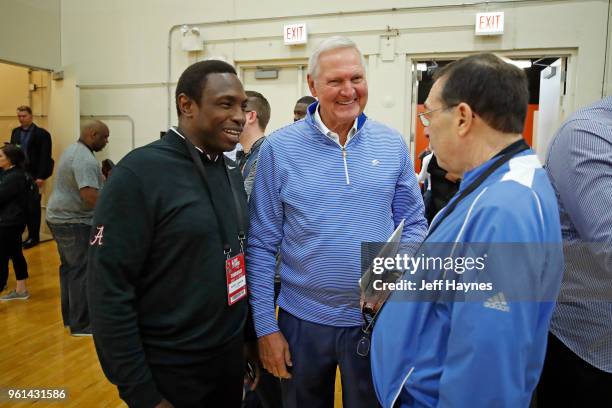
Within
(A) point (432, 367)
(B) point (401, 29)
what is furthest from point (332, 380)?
(B) point (401, 29)

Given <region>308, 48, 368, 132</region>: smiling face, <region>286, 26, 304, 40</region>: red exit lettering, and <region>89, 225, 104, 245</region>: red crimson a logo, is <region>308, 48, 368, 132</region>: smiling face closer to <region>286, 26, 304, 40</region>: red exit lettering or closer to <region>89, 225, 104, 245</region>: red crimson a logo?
<region>89, 225, 104, 245</region>: red crimson a logo

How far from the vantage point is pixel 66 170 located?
11.4 ft

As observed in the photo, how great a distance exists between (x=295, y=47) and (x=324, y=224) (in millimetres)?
5216

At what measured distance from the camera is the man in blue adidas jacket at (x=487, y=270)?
836 millimetres

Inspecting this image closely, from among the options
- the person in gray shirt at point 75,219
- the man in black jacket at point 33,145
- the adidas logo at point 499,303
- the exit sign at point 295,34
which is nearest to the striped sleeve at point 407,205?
the adidas logo at point 499,303

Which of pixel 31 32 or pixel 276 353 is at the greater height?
pixel 31 32

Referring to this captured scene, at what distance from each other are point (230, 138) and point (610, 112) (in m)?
1.08

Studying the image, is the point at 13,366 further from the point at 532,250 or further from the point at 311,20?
the point at 311,20

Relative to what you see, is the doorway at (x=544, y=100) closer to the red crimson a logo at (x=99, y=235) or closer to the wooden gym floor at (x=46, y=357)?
the wooden gym floor at (x=46, y=357)

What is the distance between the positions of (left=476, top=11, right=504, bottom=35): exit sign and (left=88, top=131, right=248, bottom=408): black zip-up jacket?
5.07 m

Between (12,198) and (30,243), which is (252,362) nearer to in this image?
(12,198)

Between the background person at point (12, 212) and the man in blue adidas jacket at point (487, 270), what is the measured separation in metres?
4.28

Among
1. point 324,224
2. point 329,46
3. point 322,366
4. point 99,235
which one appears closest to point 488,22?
point 329,46

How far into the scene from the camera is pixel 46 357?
309 cm
